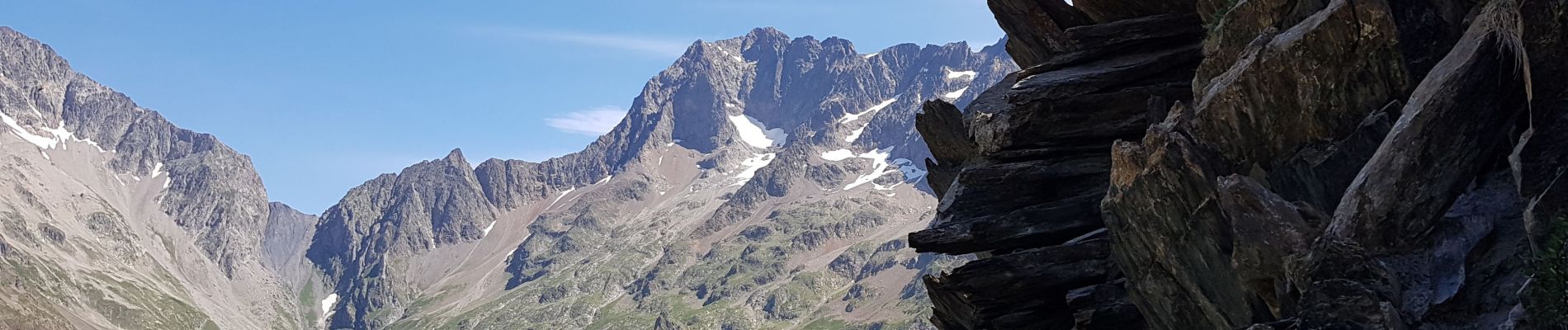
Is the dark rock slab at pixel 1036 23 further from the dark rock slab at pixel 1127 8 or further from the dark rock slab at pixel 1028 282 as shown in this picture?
the dark rock slab at pixel 1028 282

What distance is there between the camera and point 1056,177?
29.0m

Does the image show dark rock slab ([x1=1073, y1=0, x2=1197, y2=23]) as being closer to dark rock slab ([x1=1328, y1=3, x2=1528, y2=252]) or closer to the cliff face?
the cliff face

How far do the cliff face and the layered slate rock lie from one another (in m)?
0.05

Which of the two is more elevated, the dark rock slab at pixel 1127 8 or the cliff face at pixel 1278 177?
the dark rock slab at pixel 1127 8

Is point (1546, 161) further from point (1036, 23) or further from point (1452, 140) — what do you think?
point (1036, 23)

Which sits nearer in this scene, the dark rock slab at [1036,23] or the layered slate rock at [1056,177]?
the layered slate rock at [1056,177]

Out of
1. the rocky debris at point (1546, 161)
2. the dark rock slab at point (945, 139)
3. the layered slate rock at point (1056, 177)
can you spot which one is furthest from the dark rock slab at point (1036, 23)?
the rocky debris at point (1546, 161)

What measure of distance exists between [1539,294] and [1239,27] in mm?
9263

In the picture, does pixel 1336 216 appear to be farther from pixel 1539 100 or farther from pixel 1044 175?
pixel 1044 175

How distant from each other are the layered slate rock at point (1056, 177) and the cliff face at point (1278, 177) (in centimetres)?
5

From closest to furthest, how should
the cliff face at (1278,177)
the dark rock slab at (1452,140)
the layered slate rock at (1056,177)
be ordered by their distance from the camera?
the cliff face at (1278,177) → the dark rock slab at (1452,140) → the layered slate rock at (1056,177)

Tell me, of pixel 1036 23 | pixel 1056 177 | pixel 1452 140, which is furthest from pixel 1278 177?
pixel 1036 23

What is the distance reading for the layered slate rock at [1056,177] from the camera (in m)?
28.2

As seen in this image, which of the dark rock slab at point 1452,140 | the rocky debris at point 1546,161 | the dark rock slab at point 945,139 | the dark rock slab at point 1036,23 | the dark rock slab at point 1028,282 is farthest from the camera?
the dark rock slab at point 945,139
